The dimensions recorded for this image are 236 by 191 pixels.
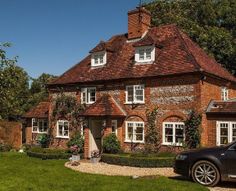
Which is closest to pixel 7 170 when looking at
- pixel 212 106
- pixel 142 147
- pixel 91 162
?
pixel 91 162

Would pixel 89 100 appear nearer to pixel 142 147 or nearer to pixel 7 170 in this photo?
pixel 142 147

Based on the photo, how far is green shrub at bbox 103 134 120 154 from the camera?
2492cm

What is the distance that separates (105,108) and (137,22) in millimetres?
8506

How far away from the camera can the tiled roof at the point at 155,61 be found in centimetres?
2475

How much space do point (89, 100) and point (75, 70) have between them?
4.22 metres

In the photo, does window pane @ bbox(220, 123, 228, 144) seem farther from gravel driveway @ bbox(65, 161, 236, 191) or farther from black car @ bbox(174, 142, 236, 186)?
black car @ bbox(174, 142, 236, 186)

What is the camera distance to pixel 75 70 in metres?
32.1

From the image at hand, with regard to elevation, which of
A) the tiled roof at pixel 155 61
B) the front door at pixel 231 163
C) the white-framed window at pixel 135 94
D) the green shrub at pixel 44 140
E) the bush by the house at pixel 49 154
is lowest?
the bush by the house at pixel 49 154

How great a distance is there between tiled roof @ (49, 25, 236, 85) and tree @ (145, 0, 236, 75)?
36.6 feet

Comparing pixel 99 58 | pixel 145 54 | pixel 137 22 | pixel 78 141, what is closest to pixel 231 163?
pixel 145 54

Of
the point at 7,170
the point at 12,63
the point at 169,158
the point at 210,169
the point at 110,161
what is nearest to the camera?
the point at 210,169

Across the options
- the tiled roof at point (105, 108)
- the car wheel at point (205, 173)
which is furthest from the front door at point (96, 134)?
the car wheel at point (205, 173)

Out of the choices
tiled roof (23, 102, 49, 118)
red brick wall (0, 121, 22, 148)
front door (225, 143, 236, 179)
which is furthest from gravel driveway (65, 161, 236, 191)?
red brick wall (0, 121, 22, 148)

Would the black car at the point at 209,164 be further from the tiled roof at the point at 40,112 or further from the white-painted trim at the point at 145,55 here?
the tiled roof at the point at 40,112
